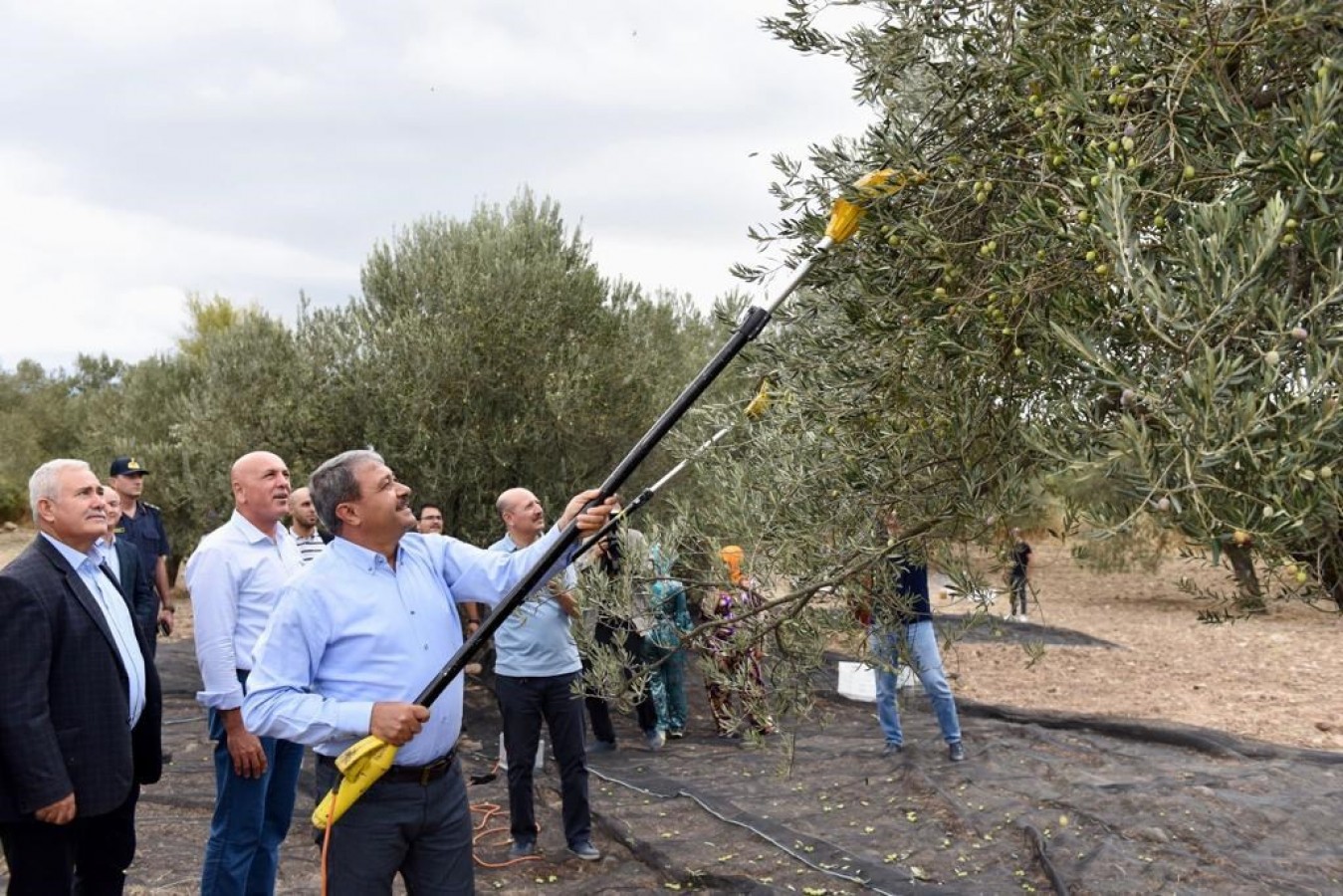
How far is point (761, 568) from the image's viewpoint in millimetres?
4695

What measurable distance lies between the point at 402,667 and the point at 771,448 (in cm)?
182

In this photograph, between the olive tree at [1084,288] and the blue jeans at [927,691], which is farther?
the blue jeans at [927,691]

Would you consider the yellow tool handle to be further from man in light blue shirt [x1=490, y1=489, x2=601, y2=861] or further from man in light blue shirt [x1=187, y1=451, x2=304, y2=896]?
man in light blue shirt [x1=490, y1=489, x2=601, y2=861]

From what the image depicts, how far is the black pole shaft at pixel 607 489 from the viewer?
150 inches

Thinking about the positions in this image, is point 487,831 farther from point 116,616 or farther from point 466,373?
point 466,373

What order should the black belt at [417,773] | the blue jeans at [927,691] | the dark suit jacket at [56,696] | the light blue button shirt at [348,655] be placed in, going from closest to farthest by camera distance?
the light blue button shirt at [348,655], the black belt at [417,773], the dark suit jacket at [56,696], the blue jeans at [927,691]

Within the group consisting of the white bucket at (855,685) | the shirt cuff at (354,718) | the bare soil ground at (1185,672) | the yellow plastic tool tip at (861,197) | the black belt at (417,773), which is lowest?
the bare soil ground at (1185,672)

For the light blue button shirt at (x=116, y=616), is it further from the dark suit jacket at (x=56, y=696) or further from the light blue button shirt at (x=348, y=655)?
the light blue button shirt at (x=348, y=655)

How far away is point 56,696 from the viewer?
4.66 meters

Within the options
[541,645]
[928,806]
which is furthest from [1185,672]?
[541,645]

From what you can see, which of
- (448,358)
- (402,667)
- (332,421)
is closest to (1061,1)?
(402,667)

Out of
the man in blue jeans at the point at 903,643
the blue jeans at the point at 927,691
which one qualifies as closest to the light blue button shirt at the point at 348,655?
the man in blue jeans at the point at 903,643

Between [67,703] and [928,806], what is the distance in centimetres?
641

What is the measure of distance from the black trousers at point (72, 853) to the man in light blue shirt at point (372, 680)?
3.89ft
